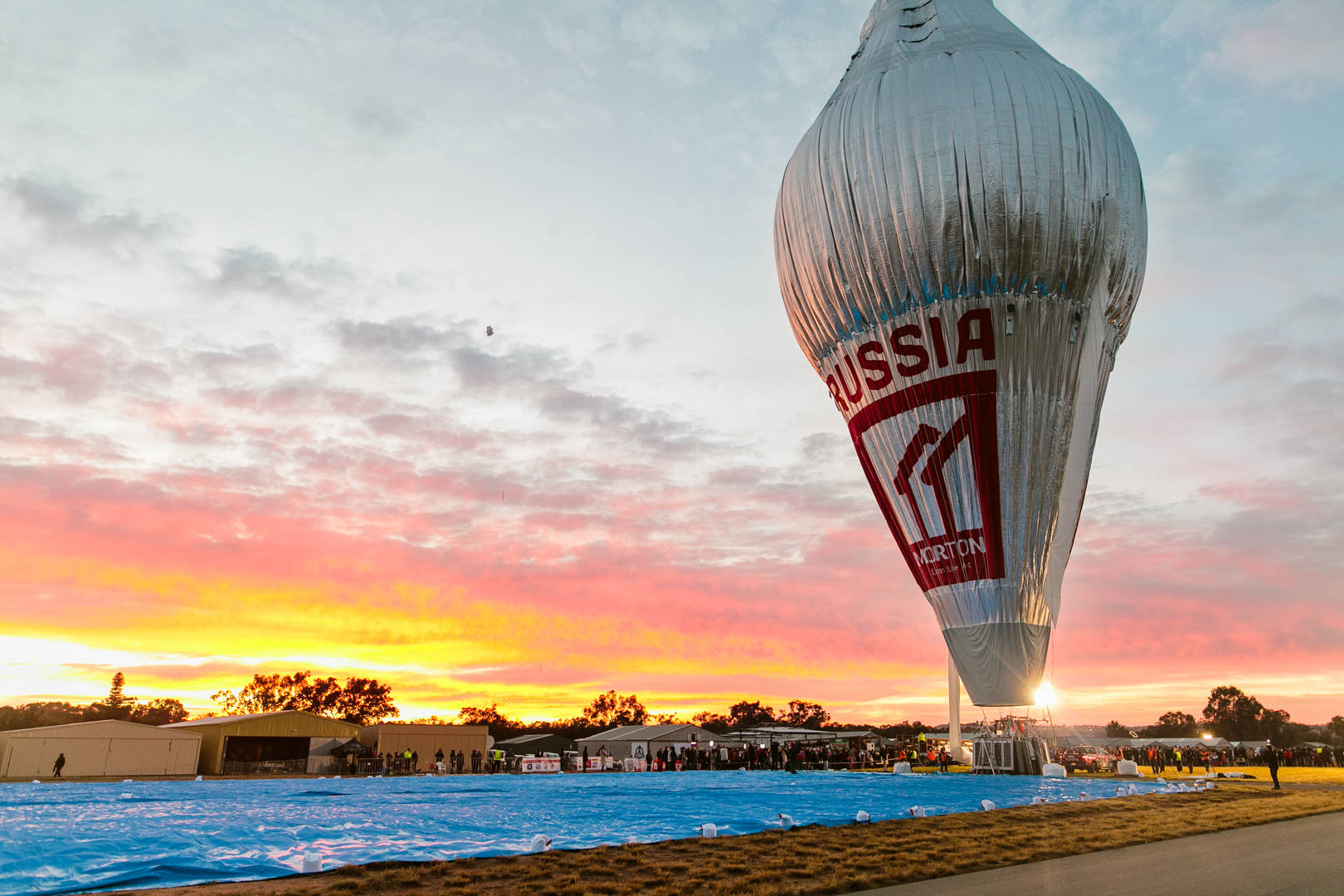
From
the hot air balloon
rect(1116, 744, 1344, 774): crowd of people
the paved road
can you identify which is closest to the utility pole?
rect(1116, 744, 1344, 774): crowd of people

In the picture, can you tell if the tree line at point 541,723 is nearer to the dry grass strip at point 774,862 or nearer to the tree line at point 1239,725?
the tree line at point 1239,725

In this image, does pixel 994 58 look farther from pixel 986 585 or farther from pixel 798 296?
pixel 986 585

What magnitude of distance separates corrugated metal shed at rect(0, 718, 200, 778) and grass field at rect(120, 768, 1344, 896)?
32.6 m

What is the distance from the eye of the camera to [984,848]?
9.34 m

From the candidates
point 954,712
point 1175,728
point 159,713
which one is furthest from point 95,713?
point 1175,728

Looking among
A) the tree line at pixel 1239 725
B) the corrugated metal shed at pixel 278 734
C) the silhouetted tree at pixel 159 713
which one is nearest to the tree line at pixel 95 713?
the silhouetted tree at pixel 159 713

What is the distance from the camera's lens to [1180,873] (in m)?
8.02

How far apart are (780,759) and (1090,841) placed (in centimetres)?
3133

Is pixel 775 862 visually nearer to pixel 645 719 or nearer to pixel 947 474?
pixel 947 474

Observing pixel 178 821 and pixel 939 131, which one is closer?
pixel 178 821

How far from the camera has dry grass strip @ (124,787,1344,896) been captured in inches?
275

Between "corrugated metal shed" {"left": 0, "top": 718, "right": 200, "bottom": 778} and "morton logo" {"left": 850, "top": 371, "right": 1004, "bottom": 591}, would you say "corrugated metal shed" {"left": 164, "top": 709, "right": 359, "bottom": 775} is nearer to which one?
"corrugated metal shed" {"left": 0, "top": 718, "right": 200, "bottom": 778}

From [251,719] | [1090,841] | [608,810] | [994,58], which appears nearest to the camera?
[1090,841]

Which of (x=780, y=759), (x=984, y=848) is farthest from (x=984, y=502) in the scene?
(x=780, y=759)
